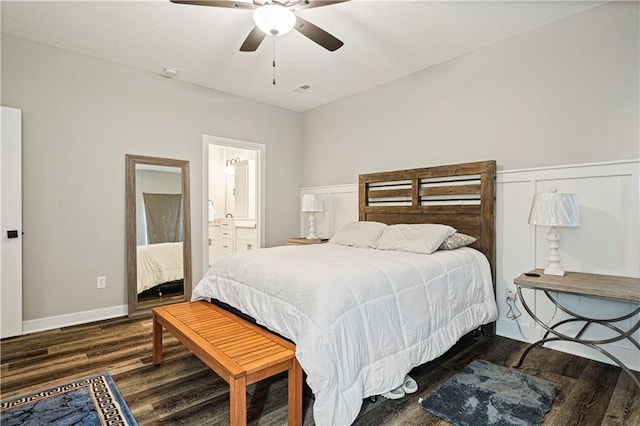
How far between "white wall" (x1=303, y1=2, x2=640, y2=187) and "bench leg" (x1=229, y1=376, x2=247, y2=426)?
2.89 metres

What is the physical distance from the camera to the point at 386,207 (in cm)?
397

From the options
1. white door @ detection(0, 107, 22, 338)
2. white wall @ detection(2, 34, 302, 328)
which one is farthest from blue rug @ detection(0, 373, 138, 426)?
white wall @ detection(2, 34, 302, 328)

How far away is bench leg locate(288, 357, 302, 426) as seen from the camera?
1.72 m

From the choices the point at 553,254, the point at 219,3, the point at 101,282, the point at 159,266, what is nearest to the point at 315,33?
the point at 219,3

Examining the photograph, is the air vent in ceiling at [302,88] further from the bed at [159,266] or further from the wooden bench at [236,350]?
the wooden bench at [236,350]

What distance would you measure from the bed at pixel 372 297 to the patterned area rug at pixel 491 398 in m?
0.23

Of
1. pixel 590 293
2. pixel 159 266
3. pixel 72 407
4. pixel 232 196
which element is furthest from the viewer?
pixel 232 196

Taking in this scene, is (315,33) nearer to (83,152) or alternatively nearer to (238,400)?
(238,400)

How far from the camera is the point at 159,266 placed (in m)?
3.92

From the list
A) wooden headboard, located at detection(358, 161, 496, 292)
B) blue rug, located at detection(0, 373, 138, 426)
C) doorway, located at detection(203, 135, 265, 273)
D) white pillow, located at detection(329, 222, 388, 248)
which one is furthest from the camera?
doorway, located at detection(203, 135, 265, 273)

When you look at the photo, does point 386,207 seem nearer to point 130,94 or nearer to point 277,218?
point 277,218

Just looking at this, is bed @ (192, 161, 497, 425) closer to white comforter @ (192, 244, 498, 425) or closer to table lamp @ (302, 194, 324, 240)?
white comforter @ (192, 244, 498, 425)

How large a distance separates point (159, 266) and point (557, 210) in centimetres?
392

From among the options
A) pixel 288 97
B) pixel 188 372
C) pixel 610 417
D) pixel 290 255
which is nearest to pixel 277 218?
pixel 288 97
